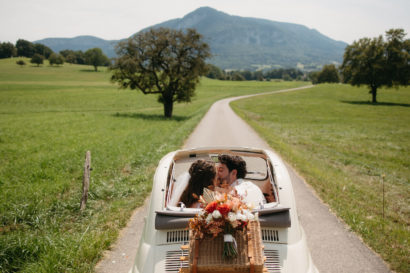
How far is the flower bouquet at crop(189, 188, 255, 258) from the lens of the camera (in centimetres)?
224

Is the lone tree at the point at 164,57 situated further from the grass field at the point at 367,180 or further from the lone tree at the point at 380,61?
→ the lone tree at the point at 380,61

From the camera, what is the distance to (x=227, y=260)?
225cm

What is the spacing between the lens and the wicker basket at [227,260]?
2.21 m

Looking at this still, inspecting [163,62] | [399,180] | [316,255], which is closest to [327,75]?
[163,62]

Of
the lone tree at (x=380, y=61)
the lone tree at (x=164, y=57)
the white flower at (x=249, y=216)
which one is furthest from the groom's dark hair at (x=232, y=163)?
the lone tree at (x=380, y=61)

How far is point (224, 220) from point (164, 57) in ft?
88.4

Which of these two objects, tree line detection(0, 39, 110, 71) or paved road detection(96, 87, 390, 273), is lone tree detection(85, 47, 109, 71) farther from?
paved road detection(96, 87, 390, 273)

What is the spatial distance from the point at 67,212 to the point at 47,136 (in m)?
13.0

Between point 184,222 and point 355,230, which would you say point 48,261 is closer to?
point 184,222

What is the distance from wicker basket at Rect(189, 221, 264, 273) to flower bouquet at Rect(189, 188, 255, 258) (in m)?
0.05

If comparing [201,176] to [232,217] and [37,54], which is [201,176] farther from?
[37,54]

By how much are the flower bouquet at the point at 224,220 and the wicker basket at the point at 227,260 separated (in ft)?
0.18

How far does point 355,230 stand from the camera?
486 cm

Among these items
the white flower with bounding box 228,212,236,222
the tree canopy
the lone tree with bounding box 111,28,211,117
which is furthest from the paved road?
the tree canopy
